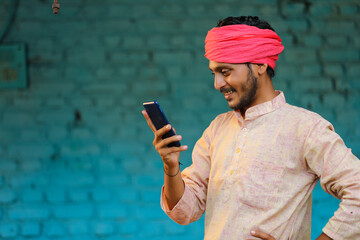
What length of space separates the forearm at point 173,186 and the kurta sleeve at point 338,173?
0.54 meters

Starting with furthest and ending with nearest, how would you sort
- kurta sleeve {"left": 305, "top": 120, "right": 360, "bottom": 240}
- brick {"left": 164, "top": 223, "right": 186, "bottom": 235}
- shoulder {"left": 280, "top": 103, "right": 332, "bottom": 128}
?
1. brick {"left": 164, "top": 223, "right": 186, "bottom": 235}
2. shoulder {"left": 280, "top": 103, "right": 332, "bottom": 128}
3. kurta sleeve {"left": 305, "top": 120, "right": 360, "bottom": 240}

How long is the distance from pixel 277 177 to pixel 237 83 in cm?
43

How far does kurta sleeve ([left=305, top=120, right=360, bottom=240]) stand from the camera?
1.74 m

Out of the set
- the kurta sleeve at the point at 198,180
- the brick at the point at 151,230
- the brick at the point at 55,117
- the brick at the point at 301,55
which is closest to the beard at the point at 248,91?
the kurta sleeve at the point at 198,180

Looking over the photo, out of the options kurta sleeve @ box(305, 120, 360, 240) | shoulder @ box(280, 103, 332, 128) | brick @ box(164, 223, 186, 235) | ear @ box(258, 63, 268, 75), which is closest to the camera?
kurta sleeve @ box(305, 120, 360, 240)

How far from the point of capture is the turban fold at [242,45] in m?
1.93

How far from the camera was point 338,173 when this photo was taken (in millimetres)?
1749

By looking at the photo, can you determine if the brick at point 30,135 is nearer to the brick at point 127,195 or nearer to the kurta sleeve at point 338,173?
the brick at point 127,195

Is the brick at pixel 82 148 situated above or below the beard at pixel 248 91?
below

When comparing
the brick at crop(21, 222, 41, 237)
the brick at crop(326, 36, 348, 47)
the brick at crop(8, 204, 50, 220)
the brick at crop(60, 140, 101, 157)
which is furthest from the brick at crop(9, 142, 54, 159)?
the brick at crop(326, 36, 348, 47)

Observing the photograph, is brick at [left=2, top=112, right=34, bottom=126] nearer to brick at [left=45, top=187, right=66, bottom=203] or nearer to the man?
brick at [left=45, top=187, right=66, bottom=203]

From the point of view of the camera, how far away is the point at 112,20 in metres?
3.89

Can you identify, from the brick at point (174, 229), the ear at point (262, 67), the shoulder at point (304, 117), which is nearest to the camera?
the shoulder at point (304, 117)

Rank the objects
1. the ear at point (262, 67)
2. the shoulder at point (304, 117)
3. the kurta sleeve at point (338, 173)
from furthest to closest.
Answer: the ear at point (262, 67) < the shoulder at point (304, 117) < the kurta sleeve at point (338, 173)
